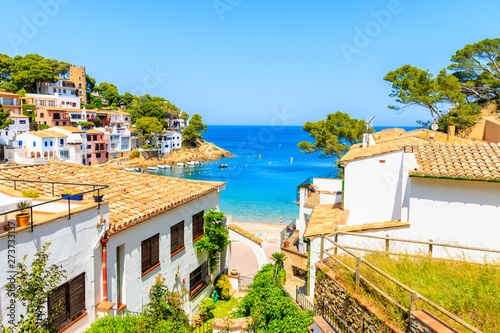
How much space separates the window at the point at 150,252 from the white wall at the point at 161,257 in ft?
0.64

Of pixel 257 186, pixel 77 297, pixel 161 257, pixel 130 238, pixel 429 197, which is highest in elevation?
pixel 429 197

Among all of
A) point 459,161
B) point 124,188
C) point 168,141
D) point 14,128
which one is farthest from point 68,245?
point 168,141

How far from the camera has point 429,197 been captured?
10.9 m

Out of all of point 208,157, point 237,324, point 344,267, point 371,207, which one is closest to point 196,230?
point 237,324

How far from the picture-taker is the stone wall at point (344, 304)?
6.09 meters

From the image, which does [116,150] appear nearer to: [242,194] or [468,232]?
[242,194]

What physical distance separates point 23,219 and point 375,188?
1148 cm

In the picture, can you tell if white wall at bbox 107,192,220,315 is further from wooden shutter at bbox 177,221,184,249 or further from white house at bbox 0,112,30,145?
white house at bbox 0,112,30,145

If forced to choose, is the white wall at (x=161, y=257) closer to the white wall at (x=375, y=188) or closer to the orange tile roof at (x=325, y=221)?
the orange tile roof at (x=325, y=221)

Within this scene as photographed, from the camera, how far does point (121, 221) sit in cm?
981

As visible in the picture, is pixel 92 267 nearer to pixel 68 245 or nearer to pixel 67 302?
pixel 67 302

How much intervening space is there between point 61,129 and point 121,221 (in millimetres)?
69179

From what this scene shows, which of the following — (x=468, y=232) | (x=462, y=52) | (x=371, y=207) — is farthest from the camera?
(x=462, y=52)

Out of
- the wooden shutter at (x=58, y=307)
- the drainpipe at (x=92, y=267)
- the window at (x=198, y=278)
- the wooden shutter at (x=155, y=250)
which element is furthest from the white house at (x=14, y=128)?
the wooden shutter at (x=58, y=307)
